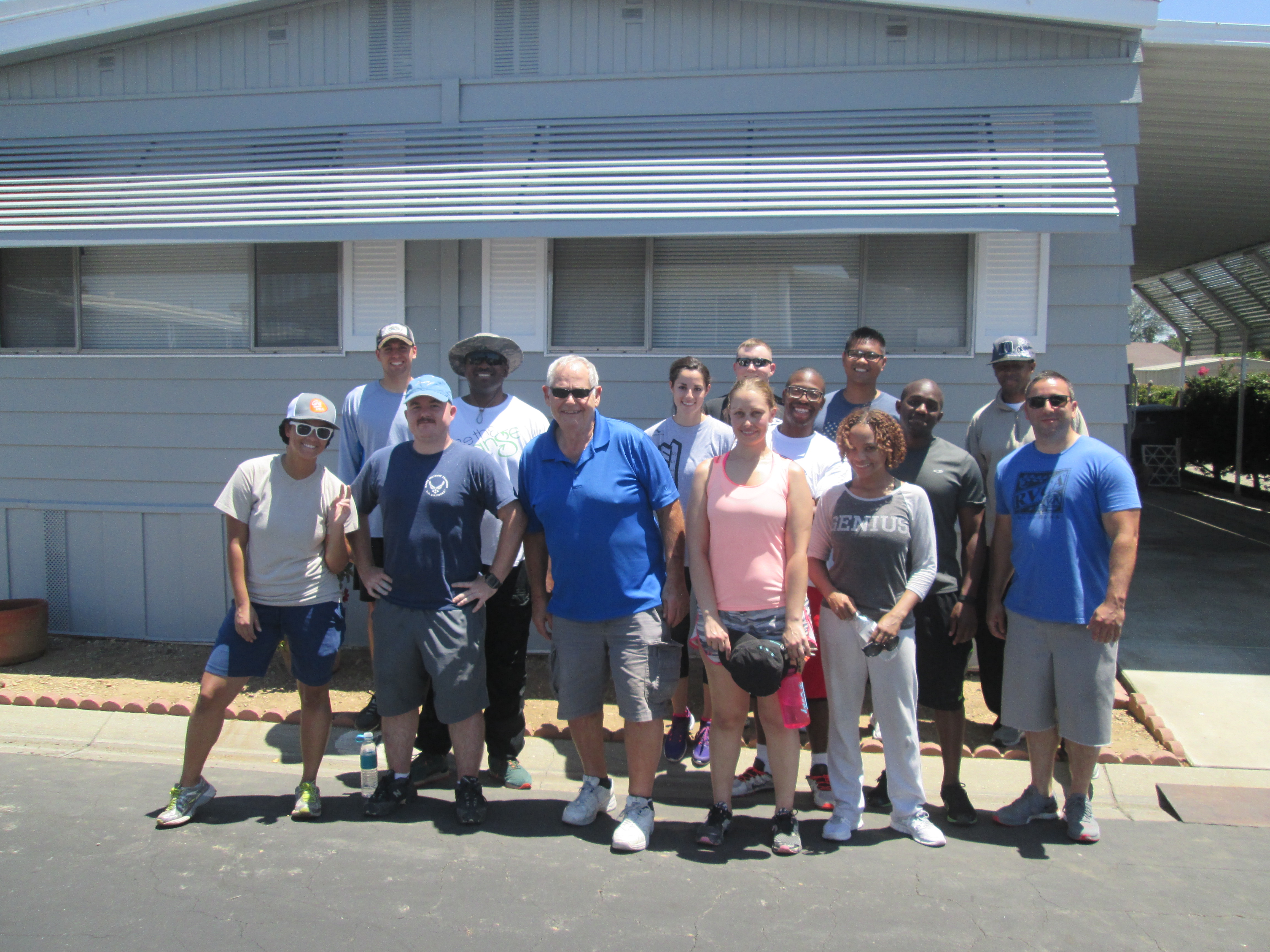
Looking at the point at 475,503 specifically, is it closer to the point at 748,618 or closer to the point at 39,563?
the point at 748,618

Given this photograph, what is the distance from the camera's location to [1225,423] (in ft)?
44.7

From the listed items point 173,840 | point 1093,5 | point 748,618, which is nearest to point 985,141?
point 1093,5

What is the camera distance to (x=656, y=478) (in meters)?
3.58

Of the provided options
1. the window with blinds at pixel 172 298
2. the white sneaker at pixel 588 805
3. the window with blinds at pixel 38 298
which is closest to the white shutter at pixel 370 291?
the window with blinds at pixel 172 298

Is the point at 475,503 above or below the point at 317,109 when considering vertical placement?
below

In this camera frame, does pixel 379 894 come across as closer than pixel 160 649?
Yes

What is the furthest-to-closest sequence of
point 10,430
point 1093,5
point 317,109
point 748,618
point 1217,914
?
point 10,430, point 317,109, point 1093,5, point 748,618, point 1217,914

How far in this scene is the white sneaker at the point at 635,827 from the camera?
3.48 m

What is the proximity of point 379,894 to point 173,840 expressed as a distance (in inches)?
41.3

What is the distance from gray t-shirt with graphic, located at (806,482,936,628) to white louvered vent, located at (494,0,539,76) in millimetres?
3844

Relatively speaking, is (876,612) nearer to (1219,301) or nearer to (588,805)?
(588,805)

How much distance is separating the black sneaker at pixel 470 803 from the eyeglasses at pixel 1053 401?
2801 mm

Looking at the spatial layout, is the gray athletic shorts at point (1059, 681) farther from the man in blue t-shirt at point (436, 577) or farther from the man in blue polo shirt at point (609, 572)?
the man in blue t-shirt at point (436, 577)

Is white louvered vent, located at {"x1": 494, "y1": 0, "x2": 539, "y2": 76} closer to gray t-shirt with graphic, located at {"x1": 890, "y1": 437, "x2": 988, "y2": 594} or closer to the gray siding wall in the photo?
the gray siding wall
